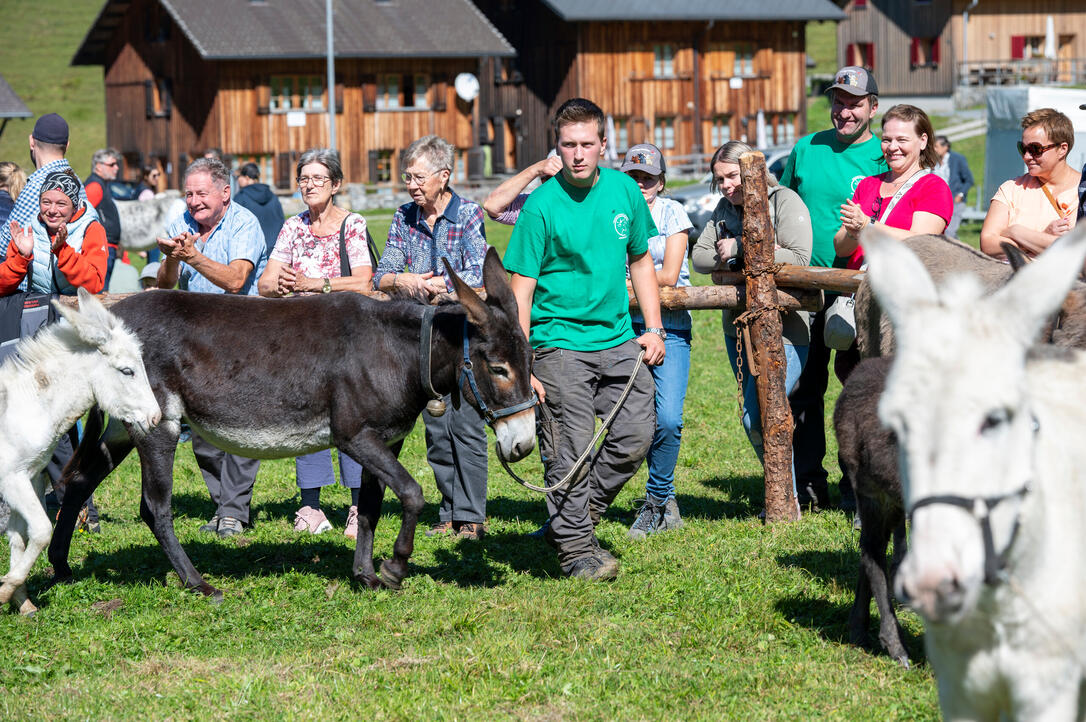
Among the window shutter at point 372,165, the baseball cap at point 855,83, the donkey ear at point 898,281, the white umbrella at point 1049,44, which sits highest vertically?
the white umbrella at point 1049,44

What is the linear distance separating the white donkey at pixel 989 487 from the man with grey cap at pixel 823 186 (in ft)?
14.3

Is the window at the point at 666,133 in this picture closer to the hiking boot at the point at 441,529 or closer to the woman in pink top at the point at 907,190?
the hiking boot at the point at 441,529

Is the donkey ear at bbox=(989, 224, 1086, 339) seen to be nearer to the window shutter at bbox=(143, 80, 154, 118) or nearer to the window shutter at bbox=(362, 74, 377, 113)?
the window shutter at bbox=(362, 74, 377, 113)

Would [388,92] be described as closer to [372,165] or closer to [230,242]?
[372,165]

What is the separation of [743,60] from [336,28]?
17598mm

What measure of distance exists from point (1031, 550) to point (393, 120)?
44.4 m

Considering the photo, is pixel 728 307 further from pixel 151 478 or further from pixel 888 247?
pixel 888 247

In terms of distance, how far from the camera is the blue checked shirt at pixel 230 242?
776cm

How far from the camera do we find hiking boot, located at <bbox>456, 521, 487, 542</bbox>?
25.5 feet

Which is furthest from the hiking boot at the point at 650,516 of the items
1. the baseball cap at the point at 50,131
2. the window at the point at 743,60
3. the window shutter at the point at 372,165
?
the window at the point at 743,60

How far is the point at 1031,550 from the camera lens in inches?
121

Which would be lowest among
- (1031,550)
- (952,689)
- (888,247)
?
(952,689)

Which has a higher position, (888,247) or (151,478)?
(888,247)

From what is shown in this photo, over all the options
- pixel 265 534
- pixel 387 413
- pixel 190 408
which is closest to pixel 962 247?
pixel 387 413
